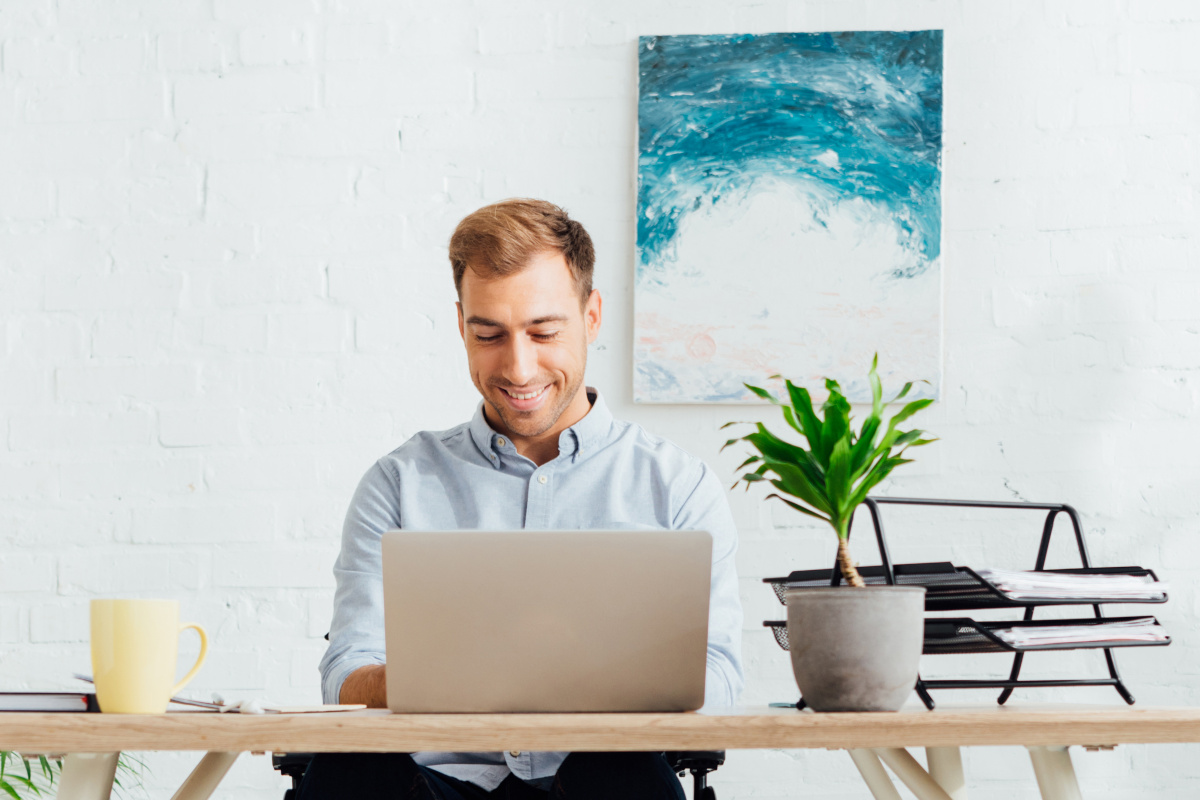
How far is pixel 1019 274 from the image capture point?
7.22ft

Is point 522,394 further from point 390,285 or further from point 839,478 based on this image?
point 839,478

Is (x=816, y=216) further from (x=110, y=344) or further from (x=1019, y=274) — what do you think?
(x=110, y=344)

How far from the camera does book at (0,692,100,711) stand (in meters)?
0.86

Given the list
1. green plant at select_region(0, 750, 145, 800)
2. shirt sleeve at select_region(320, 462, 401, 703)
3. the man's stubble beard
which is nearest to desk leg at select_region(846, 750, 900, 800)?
shirt sleeve at select_region(320, 462, 401, 703)

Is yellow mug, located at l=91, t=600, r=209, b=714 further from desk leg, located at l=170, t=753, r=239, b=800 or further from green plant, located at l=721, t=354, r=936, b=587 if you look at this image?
green plant, located at l=721, t=354, r=936, b=587

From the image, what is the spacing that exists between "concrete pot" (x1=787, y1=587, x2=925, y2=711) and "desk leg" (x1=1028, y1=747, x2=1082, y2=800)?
0.15 metres

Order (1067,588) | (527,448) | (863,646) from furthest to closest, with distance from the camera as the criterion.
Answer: (527,448) < (1067,588) < (863,646)

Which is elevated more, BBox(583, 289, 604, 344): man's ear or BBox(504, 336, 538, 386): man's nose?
BBox(583, 289, 604, 344): man's ear

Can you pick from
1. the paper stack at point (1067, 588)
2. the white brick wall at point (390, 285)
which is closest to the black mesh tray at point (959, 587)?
the paper stack at point (1067, 588)

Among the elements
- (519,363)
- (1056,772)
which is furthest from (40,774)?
(1056,772)

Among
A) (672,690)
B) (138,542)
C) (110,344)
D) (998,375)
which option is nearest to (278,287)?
Answer: (110,344)

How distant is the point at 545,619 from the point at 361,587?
0.69 m

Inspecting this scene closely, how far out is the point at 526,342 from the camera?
1651 mm

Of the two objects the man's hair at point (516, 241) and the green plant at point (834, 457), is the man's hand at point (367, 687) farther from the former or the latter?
the man's hair at point (516, 241)
